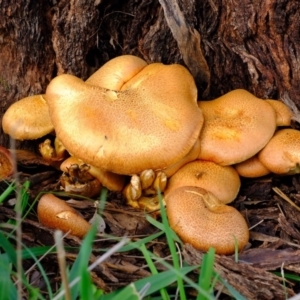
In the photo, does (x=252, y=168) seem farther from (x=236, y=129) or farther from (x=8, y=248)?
(x=8, y=248)

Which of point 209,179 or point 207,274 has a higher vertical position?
point 207,274

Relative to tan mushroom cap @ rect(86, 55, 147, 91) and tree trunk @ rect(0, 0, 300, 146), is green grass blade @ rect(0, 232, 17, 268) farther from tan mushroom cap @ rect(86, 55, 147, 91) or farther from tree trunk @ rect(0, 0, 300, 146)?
tree trunk @ rect(0, 0, 300, 146)

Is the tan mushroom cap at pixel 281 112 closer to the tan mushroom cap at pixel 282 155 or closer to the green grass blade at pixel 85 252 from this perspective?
the tan mushroom cap at pixel 282 155

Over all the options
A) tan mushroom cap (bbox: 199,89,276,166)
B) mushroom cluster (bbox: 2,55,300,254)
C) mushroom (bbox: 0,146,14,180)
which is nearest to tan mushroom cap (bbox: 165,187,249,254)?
mushroom cluster (bbox: 2,55,300,254)

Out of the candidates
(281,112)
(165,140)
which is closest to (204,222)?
(165,140)

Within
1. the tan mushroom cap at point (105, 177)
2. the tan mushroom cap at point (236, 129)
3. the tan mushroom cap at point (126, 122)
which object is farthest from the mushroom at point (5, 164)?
the tan mushroom cap at point (236, 129)

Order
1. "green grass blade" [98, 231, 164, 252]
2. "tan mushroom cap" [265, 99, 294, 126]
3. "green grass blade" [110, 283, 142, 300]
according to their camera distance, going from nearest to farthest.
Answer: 1. "green grass blade" [110, 283, 142, 300]
2. "green grass blade" [98, 231, 164, 252]
3. "tan mushroom cap" [265, 99, 294, 126]

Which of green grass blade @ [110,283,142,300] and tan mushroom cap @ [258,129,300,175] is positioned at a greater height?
green grass blade @ [110,283,142,300]
